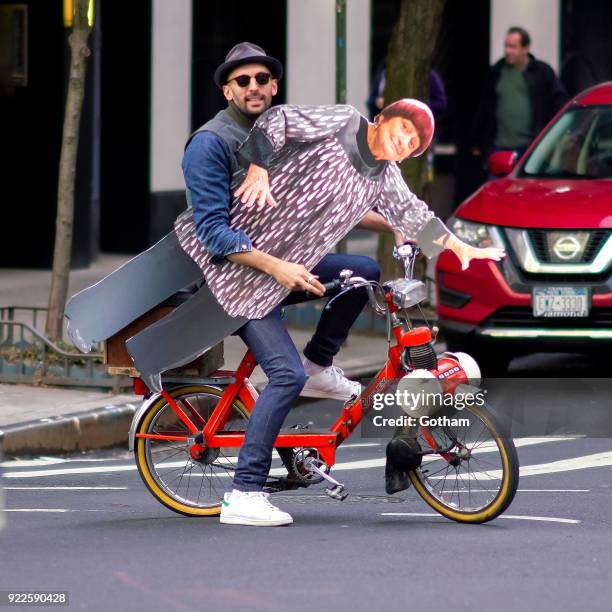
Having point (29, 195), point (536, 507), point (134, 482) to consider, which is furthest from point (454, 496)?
point (29, 195)

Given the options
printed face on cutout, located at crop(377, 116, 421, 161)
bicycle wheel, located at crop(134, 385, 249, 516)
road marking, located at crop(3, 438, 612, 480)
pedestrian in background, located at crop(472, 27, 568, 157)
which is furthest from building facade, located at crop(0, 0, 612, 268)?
printed face on cutout, located at crop(377, 116, 421, 161)

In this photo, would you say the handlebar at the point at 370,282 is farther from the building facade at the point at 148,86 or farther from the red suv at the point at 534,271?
the building facade at the point at 148,86

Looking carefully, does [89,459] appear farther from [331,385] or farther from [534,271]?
[534,271]

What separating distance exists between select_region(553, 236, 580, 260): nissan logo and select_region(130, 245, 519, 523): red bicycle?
13.0 ft

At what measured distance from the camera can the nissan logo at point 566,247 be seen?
10.8 m

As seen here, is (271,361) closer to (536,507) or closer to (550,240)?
(536,507)

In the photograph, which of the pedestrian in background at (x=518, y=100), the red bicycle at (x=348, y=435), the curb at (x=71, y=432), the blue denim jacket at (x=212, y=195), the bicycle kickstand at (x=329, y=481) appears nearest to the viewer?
the blue denim jacket at (x=212, y=195)

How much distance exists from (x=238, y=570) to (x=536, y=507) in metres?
1.87

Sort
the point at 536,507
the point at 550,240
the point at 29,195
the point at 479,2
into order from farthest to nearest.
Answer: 1. the point at 479,2
2. the point at 29,195
3. the point at 550,240
4. the point at 536,507

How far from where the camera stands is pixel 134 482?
8.43m

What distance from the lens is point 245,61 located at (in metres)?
6.62

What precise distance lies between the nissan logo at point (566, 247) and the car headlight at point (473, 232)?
0.42 m

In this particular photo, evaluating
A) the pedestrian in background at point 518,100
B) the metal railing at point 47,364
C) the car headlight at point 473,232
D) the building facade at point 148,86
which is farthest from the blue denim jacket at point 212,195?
the building facade at point 148,86

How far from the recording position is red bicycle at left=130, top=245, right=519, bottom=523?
6.75 metres
